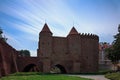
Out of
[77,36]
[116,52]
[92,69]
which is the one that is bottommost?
[92,69]

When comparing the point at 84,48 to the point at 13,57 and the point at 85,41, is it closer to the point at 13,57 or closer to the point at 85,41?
the point at 85,41

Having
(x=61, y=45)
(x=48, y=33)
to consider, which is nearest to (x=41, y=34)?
(x=48, y=33)

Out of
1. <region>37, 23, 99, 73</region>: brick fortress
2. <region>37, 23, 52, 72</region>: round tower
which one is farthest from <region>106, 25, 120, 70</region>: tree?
<region>37, 23, 52, 72</region>: round tower

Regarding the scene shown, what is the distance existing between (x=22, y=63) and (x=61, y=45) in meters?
10.3

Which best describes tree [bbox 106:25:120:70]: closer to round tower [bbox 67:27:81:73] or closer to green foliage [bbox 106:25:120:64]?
green foliage [bbox 106:25:120:64]

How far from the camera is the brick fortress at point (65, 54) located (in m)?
58.0

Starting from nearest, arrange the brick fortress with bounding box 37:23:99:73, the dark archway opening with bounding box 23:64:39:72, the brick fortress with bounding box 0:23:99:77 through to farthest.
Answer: the brick fortress with bounding box 0:23:99:77 → the brick fortress with bounding box 37:23:99:73 → the dark archway opening with bounding box 23:64:39:72

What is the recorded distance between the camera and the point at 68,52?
200ft

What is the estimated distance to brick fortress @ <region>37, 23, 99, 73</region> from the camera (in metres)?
58.5

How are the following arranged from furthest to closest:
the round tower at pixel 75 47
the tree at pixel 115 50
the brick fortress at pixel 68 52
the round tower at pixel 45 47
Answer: the round tower at pixel 75 47
the brick fortress at pixel 68 52
the round tower at pixel 45 47
the tree at pixel 115 50

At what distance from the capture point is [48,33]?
59.5 metres

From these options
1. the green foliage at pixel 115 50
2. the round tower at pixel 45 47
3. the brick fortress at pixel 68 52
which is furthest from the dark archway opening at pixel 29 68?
the green foliage at pixel 115 50

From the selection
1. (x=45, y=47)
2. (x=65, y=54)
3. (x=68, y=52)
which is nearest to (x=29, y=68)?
(x=45, y=47)

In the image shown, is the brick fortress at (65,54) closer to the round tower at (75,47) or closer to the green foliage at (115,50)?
the round tower at (75,47)
